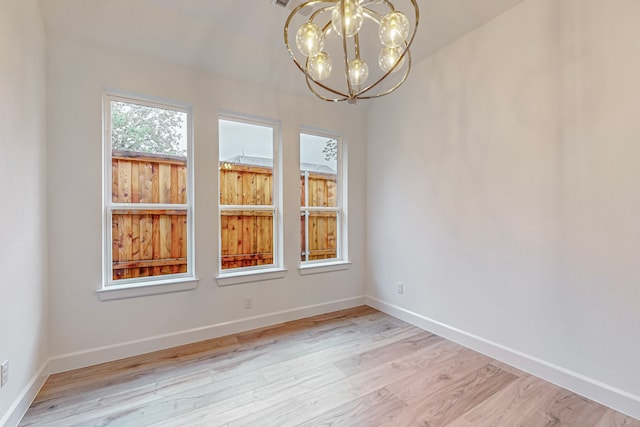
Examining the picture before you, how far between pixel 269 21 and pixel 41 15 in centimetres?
159

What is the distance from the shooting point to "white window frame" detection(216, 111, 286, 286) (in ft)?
9.06

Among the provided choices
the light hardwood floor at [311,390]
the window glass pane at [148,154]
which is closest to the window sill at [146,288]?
the light hardwood floor at [311,390]

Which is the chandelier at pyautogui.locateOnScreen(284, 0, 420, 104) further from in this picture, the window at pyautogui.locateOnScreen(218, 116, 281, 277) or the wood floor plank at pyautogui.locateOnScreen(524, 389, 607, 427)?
the wood floor plank at pyautogui.locateOnScreen(524, 389, 607, 427)

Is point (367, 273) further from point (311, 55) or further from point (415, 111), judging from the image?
point (311, 55)

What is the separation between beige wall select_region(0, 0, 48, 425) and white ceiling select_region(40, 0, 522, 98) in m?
0.30

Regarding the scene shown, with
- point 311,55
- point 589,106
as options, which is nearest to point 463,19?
point 589,106

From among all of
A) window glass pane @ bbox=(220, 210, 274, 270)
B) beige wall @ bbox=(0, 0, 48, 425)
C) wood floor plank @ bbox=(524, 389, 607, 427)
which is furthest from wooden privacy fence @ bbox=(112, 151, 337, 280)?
wood floor plank @ bbox=(524, 389, 607, 427)

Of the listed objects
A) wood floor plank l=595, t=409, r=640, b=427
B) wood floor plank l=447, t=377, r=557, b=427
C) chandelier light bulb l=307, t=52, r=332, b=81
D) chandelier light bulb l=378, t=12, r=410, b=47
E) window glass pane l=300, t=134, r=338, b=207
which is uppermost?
chandelier light bulb l=378, t=12, r=410, b=47

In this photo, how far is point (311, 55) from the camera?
1475 mm

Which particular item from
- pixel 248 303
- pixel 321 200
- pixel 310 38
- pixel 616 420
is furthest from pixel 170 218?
pixel 616 420

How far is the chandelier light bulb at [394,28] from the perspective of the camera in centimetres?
138

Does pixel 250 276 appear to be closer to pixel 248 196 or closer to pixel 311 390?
pixel 248 196

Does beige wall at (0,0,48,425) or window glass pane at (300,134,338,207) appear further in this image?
window glass pane at (300,134,338,207)

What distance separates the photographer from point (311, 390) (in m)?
1.90
